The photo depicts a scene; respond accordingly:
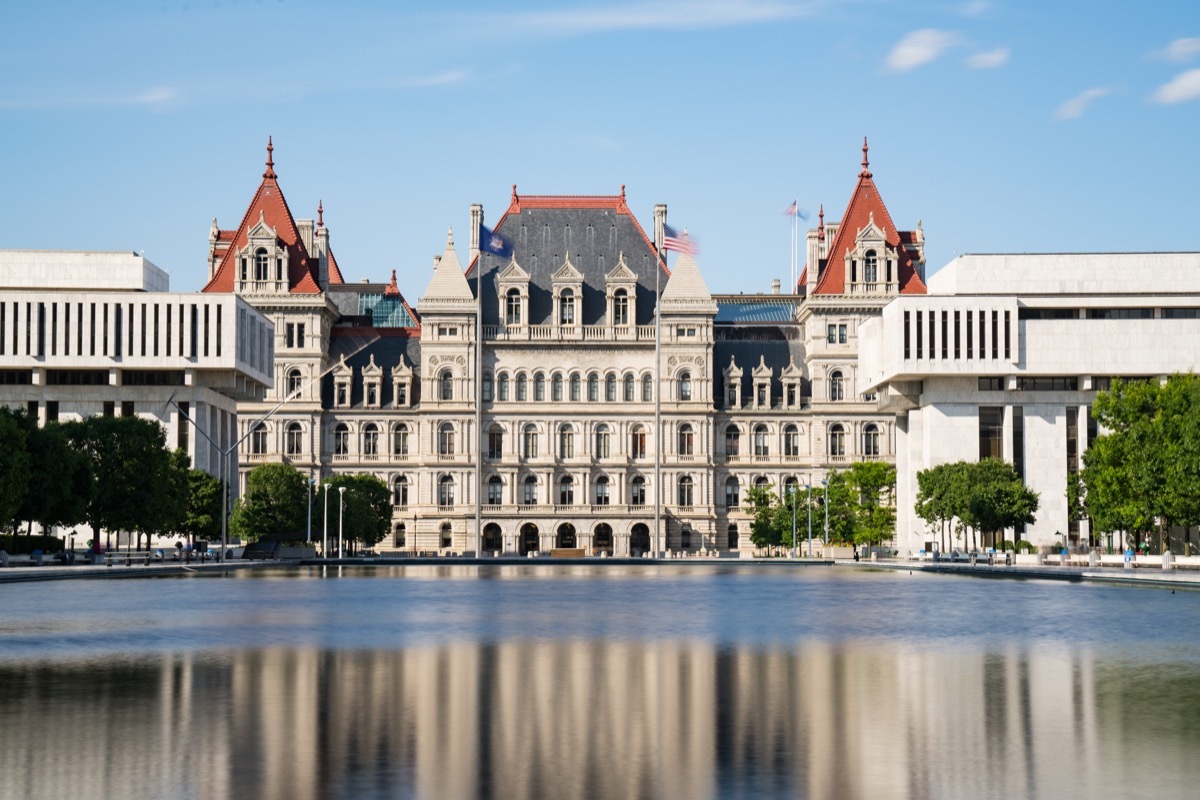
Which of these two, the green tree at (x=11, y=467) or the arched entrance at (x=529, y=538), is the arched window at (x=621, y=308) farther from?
the green tree at (x=11, y=467)

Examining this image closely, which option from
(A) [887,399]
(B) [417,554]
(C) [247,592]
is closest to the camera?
(C) [247,592]

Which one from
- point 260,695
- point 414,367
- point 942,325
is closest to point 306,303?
point 414,367

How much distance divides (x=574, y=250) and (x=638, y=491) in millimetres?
23940

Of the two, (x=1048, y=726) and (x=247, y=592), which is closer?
(x=1048, y=726)

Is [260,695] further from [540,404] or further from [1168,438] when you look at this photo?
[540,404]

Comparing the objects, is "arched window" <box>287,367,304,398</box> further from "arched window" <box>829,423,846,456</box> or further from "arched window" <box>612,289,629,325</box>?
"arched window" <box>829,423,846,456</box>

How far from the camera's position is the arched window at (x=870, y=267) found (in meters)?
160

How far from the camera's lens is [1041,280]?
12825cm

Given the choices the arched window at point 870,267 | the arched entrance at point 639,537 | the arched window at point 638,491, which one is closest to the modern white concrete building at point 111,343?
the arched window at point 638,491

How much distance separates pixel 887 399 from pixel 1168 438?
49.1m

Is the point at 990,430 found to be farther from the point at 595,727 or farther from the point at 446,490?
the point at 595,727

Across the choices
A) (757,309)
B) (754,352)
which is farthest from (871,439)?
(757,309)

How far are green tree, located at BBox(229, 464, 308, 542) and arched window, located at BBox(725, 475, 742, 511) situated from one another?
152 feet

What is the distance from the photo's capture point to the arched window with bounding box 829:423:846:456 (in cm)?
16075
